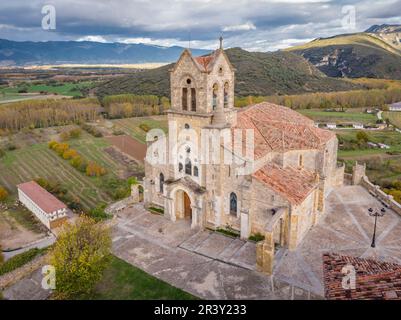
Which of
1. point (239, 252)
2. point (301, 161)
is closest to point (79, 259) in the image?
point (239, 252)

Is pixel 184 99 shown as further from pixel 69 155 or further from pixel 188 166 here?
pixel 69 155

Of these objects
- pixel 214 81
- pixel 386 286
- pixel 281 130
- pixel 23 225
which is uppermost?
pixel 214 81

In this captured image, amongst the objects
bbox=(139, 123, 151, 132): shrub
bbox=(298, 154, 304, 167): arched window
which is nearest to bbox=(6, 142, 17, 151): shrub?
bbox=(139, 123, 151, 132): shrub

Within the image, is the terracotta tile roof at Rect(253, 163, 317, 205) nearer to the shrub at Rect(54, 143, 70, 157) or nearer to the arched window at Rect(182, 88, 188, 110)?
the arched window at Rect(182, 88, 188, 110)

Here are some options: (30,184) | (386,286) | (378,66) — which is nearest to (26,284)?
(386,286)

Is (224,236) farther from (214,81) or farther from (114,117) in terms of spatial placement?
(114,117)
